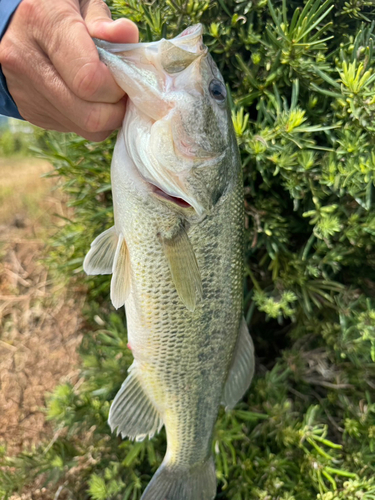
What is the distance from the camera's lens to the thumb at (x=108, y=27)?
3.51 feet

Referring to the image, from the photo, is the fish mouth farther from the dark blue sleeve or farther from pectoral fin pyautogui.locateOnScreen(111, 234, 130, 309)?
the dark blue sleeve

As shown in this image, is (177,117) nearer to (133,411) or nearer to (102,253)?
(102,253)

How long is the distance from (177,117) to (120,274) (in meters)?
0.58

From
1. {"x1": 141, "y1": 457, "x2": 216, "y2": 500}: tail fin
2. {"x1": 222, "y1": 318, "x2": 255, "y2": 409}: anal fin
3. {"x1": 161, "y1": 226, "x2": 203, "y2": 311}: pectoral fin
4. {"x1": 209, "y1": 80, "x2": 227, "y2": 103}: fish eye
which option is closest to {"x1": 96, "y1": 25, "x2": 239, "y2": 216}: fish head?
{"x1": 209, "y1": 80, "x2": 227, "y2": 103}: fish eye

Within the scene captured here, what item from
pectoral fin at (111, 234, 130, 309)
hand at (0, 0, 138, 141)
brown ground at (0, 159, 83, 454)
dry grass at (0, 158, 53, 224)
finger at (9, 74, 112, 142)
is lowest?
brown ground at (0, 159, 83, 454)

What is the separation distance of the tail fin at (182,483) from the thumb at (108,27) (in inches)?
69.0

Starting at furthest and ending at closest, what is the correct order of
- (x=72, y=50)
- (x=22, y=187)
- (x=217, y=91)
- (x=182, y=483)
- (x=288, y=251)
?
(x=22, y=187) < (x=288, y=251) < (x=182, y=483) < (x=217, y=91) < (x=72, y=50)

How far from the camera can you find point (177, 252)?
122cm

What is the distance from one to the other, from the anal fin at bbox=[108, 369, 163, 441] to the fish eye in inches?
44.9

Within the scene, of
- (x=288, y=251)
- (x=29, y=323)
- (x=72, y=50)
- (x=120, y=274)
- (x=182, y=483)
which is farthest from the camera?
(x=29, y=323)

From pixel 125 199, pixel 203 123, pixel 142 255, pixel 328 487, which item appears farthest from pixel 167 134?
pixel 328 487

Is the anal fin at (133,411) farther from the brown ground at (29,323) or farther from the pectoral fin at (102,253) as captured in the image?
the brown ground at (29,323)

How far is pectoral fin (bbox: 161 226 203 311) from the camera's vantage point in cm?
122

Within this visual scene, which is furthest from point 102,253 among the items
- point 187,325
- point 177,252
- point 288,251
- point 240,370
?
point 288,251
